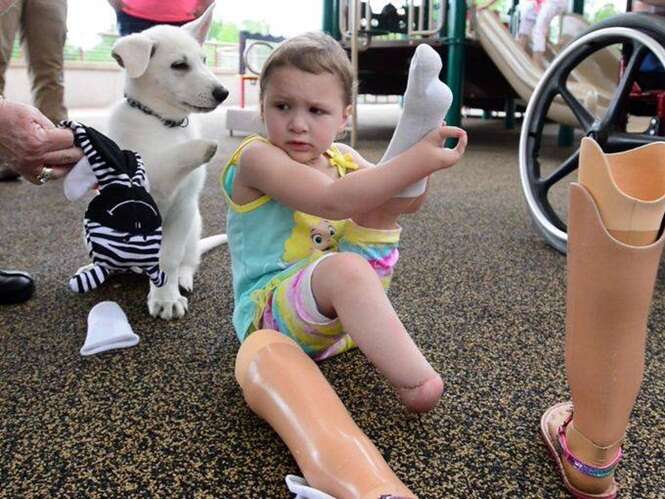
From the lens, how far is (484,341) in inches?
34.0

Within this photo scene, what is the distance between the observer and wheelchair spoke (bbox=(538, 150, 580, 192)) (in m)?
1.22

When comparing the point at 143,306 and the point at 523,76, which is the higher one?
the point at 523,76

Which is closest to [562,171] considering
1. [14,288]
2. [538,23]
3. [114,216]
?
[114,216]

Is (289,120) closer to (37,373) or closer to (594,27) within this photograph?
(37,373)

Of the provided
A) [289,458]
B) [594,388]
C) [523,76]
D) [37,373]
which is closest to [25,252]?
[37,373]

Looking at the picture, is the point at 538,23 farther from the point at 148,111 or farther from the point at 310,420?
the point at 310,420

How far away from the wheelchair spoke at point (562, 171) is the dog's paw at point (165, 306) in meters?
0.82

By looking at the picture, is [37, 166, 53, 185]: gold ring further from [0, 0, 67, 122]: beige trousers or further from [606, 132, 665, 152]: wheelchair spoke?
[0, 0, 67, 122]: beige trousers

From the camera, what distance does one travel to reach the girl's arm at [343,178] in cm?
62

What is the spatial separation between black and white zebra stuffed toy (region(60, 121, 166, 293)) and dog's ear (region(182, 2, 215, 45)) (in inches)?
19.6

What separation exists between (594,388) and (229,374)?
0.45 metres

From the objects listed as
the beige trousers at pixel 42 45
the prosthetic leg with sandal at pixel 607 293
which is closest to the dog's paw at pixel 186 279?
the prosthetic leg with sandal at pixel 607 293

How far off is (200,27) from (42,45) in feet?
3.88

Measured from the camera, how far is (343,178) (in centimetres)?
65
